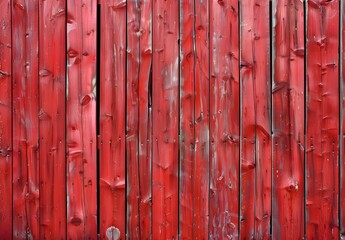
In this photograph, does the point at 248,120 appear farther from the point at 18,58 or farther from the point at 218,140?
the point at 18,58

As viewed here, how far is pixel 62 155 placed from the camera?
3312 millimetres

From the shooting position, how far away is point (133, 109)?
3291 mm

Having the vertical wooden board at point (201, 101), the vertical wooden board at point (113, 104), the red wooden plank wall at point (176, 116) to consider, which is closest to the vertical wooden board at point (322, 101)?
the red wooden plank wall at point (176, 116)

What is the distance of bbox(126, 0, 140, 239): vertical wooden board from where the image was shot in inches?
129

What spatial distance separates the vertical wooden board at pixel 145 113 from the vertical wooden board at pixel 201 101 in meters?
0.34

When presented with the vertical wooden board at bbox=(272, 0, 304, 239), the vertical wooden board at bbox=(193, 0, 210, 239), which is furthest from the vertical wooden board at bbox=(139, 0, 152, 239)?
the vertical wooden board at bbox=(272, 0, 304, 239)

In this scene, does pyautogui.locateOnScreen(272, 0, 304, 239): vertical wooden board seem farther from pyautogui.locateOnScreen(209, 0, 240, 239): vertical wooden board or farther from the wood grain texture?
the wood grain texture

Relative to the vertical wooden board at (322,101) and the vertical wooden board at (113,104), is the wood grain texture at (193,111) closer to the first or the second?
the vertical wooden board at (113,104)

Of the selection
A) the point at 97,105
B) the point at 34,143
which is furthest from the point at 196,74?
the point at 34,143

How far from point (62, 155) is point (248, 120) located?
139 centimetres

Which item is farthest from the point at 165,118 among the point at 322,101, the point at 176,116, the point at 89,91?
the point at 322,101

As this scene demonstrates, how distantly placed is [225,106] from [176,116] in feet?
1.19

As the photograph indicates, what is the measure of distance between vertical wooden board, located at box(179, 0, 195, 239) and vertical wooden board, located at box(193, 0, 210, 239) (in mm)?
29

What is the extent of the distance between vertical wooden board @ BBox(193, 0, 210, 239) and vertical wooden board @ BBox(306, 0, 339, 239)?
73cm
